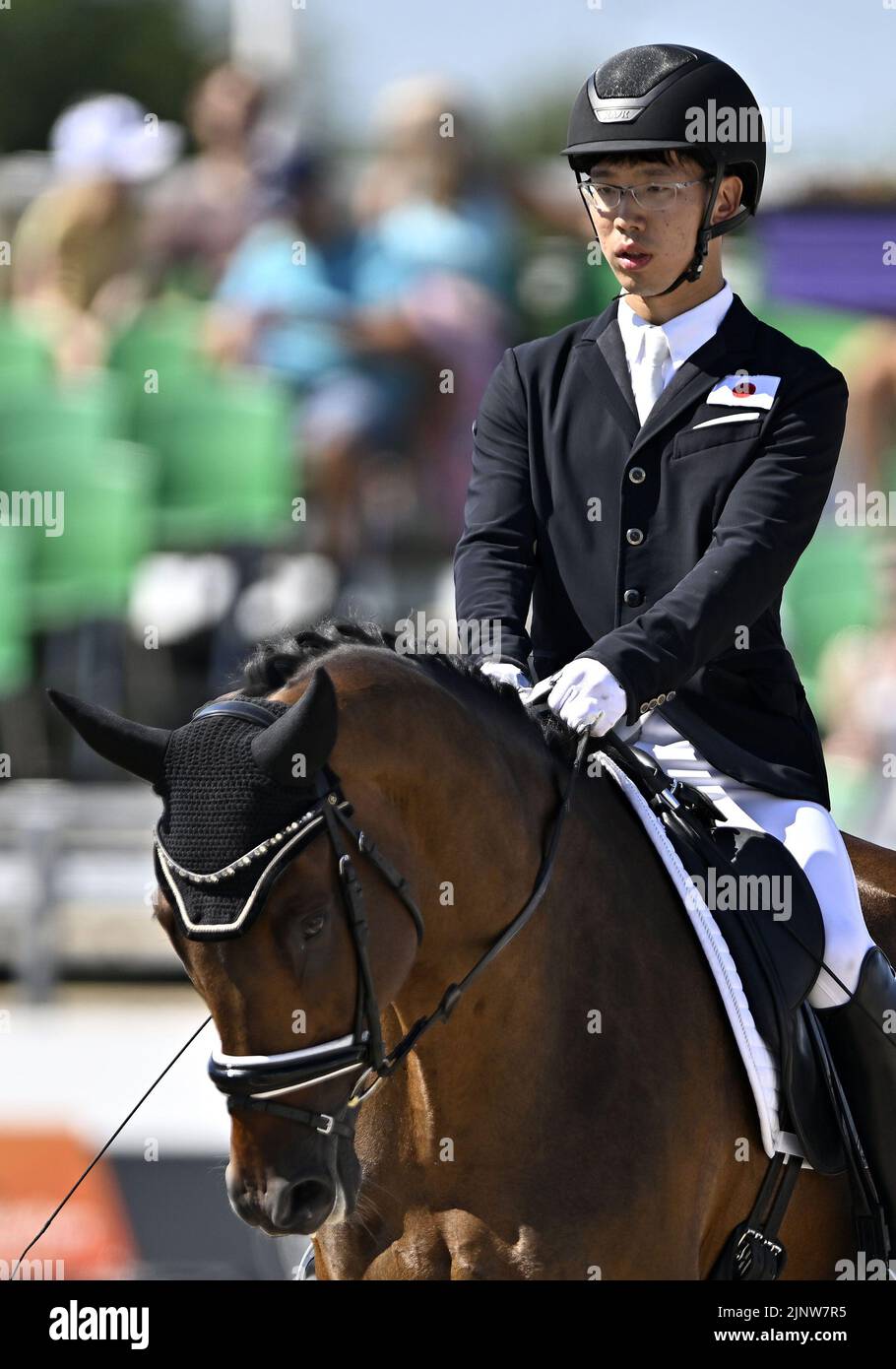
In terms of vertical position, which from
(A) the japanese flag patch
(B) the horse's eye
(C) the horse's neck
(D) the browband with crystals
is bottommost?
(C) the horse's neck

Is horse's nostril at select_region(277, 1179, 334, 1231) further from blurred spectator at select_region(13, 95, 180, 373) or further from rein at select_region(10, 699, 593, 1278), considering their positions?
blurred spectator at select_region(13, 95, 180, 373)

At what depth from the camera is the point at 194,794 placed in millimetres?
2680

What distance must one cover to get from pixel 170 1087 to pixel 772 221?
490cm

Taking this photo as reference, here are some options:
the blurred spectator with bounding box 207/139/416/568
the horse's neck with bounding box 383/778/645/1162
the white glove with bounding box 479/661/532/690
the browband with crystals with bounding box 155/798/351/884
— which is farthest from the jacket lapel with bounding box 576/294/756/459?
the blurred spectator with bounding box 207/139/416/568

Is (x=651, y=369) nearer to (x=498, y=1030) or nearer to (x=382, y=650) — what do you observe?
(x=382, y=650)

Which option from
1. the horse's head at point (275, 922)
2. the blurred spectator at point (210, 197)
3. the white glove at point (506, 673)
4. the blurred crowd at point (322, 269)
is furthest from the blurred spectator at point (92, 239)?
the horse's head at point (275, 922)

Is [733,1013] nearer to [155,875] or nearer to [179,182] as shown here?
[155,875]

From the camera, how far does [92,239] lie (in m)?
9.62

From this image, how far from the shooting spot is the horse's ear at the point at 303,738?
261cm

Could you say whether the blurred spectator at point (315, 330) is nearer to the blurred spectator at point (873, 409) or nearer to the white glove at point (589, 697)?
the blurred spectator at point (873, 409)

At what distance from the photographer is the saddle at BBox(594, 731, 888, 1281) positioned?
10.6ft

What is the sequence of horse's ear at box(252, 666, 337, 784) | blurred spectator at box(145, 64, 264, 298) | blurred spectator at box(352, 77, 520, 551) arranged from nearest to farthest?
1. horse's ear at box(252, 666, 337, 784)
2. blurred spectator at box(352, 77, 520, 551)
3. blurred spectator at box(145, 64, 264, 298)

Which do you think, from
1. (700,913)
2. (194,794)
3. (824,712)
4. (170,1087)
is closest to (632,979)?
(700,913)

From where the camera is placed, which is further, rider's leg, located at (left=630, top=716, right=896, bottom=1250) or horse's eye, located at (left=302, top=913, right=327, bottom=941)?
rider's leg, located at (left=630, top=716, right=896, bottom=1250)
